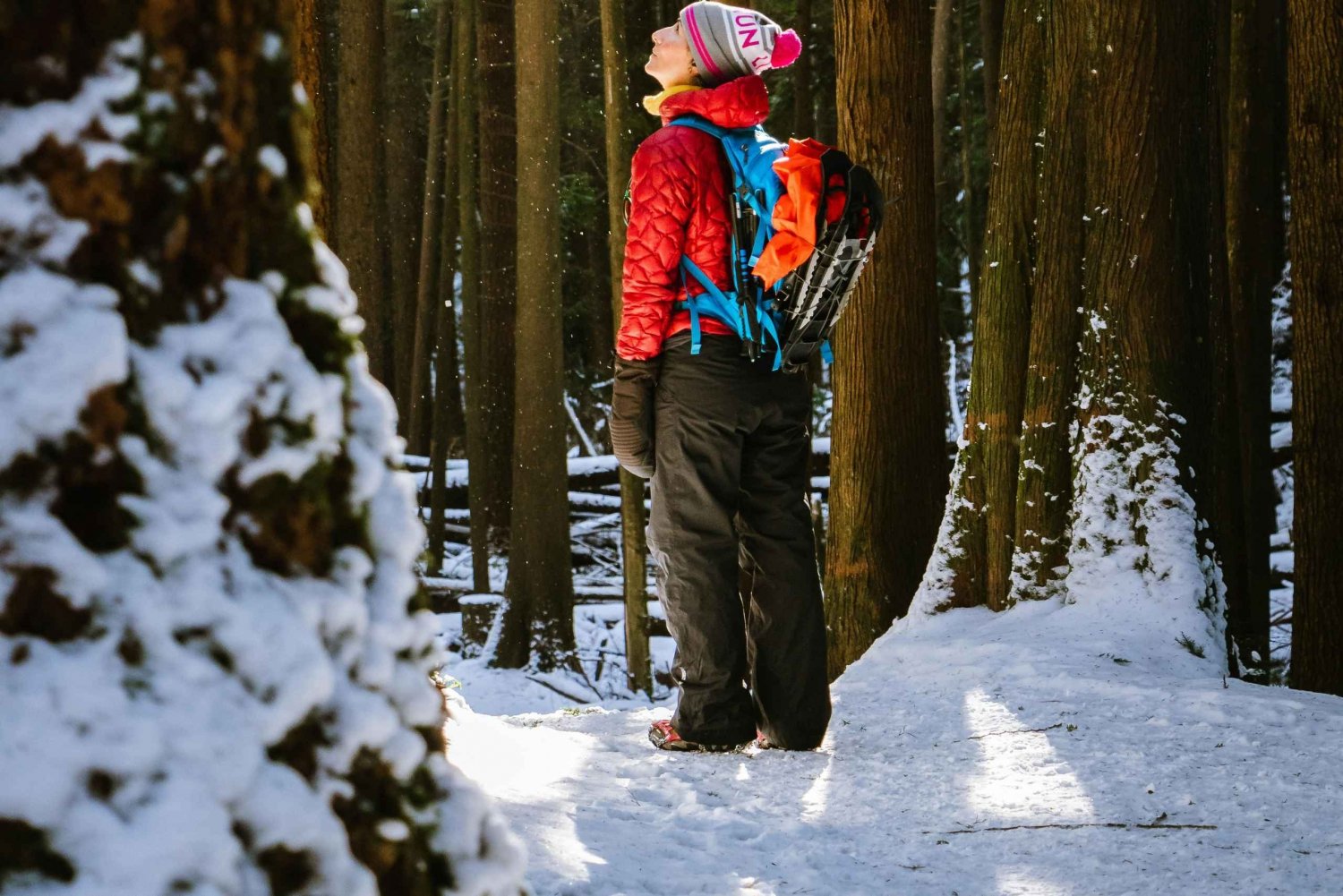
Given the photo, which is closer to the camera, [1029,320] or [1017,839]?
[1017,839]

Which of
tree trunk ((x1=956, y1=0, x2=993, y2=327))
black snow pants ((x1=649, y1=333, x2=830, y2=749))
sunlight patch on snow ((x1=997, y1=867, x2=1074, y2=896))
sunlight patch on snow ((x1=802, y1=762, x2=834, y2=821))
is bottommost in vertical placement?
sunlight patch on snow ((x1=802, y1=762, x2=834, y2=821))

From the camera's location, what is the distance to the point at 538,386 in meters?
10.5

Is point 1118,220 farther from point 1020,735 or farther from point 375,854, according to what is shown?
point 375,854

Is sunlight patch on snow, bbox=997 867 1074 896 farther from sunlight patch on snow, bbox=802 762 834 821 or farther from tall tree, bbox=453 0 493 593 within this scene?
tall tree, bbox=453 0 493 593

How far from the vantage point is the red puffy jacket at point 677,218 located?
3.94m

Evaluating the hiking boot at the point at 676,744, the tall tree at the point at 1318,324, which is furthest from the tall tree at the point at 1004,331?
the hiking boot at the point at 676,744

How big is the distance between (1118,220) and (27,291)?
202 inches

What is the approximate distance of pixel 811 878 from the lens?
2717mm

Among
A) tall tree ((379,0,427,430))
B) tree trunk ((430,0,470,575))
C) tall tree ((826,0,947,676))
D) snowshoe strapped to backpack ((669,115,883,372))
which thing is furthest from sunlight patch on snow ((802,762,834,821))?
tall tree ((379,0,427,430))

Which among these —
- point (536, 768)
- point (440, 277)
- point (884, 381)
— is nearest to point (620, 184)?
point (884, 381)

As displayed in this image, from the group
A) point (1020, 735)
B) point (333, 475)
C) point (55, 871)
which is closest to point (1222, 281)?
point (1020, 735)

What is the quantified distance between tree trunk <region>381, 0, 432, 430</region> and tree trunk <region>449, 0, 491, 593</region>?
3.58m

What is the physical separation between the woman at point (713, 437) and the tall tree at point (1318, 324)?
3.01 meters

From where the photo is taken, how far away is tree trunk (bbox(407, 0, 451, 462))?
15.8 meters
